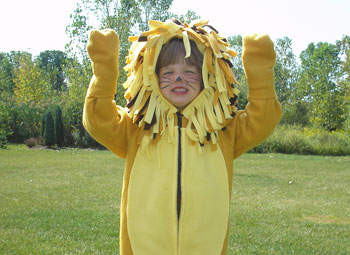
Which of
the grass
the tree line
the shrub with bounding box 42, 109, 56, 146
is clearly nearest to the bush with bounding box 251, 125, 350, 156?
the tree line

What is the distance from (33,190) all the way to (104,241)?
3.43 m

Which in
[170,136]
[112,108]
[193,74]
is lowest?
[170,136]

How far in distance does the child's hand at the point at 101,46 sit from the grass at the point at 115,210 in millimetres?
2884

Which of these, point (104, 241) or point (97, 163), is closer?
point (104, 241)

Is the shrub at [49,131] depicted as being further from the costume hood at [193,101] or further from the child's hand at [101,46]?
the child's hand at [101,46]

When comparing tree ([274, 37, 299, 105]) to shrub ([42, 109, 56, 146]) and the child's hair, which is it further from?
the child's hair

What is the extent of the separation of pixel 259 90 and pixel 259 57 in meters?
0.17

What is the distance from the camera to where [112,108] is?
210cm

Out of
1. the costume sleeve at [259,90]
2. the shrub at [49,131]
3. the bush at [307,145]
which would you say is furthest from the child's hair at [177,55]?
the shrub at [49,131]

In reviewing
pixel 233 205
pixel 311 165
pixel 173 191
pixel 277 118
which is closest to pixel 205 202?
pixel 173 191

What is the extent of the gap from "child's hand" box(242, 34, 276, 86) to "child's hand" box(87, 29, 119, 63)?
2.33ft

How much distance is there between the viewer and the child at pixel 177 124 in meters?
2.03

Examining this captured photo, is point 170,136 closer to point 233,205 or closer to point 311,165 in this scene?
point 233,205

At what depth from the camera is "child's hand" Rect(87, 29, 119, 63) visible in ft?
6.60
